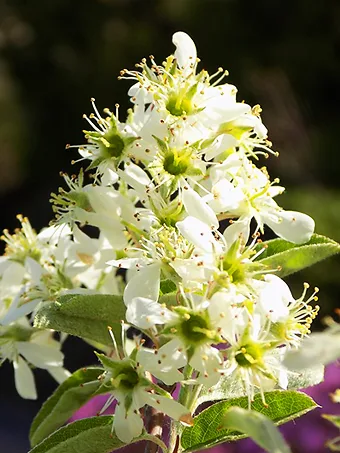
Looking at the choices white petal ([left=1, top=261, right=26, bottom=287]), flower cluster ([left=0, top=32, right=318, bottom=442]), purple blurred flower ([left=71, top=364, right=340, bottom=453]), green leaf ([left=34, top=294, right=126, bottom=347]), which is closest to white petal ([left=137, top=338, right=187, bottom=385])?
flower cluster ([left=0, top=32, right=318, bottom=442])

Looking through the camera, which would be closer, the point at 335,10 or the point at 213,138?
the point at 213,138

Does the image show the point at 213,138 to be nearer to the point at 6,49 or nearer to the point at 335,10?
the point at 335,10

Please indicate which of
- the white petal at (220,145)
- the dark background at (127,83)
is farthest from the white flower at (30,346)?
the dark background at (127,83)

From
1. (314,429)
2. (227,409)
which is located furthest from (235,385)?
(314,429)

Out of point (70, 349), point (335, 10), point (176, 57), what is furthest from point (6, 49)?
point (176, 57)

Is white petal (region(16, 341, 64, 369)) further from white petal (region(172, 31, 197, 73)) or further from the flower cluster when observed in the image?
white petal (region(172, 31, 197, 73))
